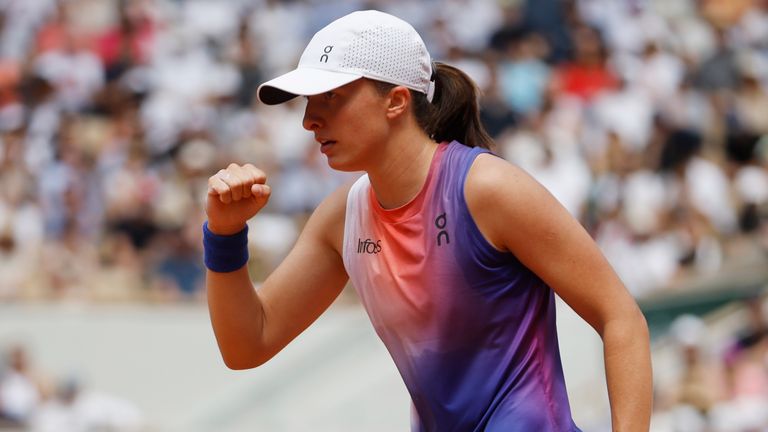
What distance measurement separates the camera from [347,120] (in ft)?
12.3

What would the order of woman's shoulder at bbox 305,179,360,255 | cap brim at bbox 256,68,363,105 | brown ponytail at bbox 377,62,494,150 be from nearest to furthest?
cap brim at bbox 256,68,363,105 → brown ponytail at bbox 377,62,494,150 → woman's shoulder at bbox 305,179,360,255

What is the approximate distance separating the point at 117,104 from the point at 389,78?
1047cm

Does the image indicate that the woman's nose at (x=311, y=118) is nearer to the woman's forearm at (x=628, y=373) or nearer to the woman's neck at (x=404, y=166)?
the woman's neck at (x=404, y=166)

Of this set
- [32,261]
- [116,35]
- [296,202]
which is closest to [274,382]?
[296,202]

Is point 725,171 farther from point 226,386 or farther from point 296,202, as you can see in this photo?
point 226,386

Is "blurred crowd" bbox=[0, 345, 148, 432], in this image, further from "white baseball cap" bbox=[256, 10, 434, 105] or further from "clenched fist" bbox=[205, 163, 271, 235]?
"white baseball cap" bbox=[256, 10, 434, 105]

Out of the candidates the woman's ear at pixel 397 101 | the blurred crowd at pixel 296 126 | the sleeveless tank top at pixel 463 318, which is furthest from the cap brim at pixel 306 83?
the blurred crowd at pixel 296 126

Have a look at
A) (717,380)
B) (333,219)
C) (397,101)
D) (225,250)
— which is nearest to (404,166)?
(397,101)

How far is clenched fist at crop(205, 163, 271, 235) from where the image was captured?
147 inches

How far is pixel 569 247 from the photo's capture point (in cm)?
359

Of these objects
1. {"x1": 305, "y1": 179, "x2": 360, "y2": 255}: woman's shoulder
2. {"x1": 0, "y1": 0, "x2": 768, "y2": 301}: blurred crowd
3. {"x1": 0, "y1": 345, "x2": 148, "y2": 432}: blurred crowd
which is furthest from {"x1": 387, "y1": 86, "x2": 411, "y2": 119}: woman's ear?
{"x1": 0, "y1": 345, "x2": 148, "y2": 432}: blurred crowd

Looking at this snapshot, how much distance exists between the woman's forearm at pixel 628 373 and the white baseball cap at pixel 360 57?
830mm

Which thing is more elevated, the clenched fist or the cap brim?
the cap brim

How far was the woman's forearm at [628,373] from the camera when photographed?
139 inches
